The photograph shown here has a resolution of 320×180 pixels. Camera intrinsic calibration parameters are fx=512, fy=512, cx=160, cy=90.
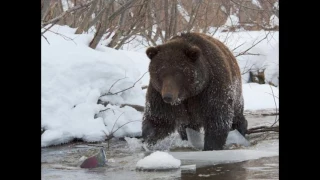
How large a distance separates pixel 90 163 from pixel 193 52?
1539mm

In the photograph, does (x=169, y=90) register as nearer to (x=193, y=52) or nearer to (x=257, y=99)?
(x=193, y=52)

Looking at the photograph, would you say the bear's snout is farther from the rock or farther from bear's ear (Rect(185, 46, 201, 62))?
the rock

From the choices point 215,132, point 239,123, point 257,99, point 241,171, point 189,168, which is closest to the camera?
point 241,171

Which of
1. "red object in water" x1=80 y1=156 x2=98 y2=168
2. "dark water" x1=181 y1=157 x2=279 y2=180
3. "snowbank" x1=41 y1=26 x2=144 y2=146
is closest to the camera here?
"dark water" x1=181 y1=157 x2=279 y2=180

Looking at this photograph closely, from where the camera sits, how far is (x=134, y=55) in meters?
9.19

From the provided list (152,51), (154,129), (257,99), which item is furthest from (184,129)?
(257,99)

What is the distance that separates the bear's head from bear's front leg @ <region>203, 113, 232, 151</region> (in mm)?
318

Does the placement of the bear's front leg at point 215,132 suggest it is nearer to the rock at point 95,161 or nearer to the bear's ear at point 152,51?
the bear's ear at point 152,51

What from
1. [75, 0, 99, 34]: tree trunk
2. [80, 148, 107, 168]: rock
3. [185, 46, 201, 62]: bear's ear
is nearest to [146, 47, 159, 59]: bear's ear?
[185, 46, 201, 62]: bear's ear

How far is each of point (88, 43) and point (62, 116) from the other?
2063 mm

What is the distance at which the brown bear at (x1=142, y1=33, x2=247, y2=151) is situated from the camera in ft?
15.6

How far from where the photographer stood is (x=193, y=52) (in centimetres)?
478

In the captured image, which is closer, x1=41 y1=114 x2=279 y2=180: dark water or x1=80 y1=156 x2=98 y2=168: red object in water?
x1=41 y1=114 x2=279 y2=180: dark water
